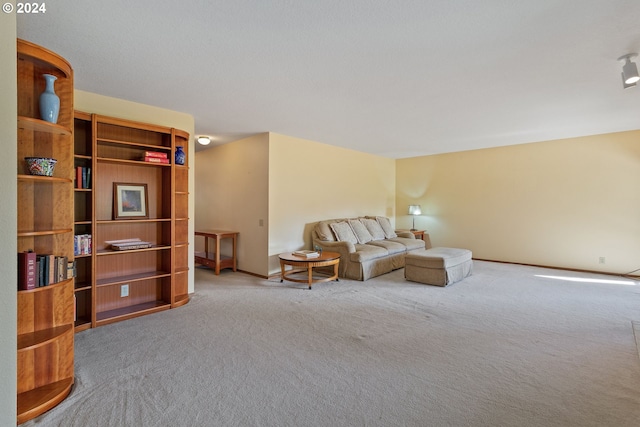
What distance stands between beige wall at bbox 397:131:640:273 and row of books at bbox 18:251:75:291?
23.2 feet

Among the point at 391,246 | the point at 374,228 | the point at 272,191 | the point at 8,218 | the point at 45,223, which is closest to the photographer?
the point at 8,218

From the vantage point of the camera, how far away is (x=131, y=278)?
11.3 feet

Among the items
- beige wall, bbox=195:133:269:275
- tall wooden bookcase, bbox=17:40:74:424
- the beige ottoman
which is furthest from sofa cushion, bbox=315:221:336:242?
tall wooden bookcase, bbox=17:40:74:424

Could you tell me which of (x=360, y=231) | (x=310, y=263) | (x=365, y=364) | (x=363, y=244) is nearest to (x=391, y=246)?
(x=363, y=244)

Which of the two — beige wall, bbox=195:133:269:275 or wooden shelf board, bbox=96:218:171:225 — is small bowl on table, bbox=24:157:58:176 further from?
beige wall, bbox=195:133:269:275

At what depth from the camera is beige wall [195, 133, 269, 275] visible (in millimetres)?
5230

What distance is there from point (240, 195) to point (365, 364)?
4066 millimetres

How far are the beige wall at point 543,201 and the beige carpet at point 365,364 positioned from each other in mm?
1669

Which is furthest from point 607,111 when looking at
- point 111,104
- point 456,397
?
point 111,104

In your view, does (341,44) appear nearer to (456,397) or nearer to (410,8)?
(410,8)

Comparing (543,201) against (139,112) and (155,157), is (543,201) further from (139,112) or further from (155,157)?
(139,112)

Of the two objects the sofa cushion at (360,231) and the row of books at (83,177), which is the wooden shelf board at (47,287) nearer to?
the row of books at (83,177)

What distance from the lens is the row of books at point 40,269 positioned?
6.39 feet

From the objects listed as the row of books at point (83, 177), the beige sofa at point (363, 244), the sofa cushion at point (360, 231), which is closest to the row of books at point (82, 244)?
the row of books at point (83, 177)
